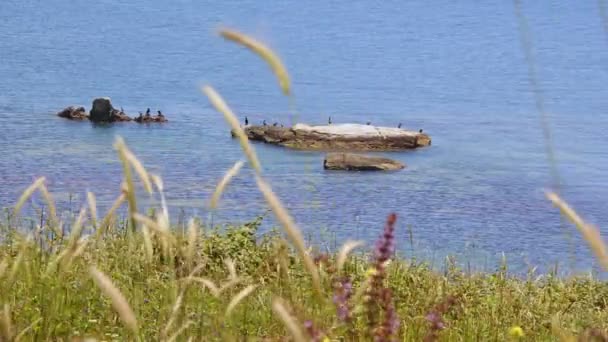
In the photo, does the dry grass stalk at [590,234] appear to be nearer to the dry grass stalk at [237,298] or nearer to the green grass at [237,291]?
the green grass at [237,291]

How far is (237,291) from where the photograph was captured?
6.50m

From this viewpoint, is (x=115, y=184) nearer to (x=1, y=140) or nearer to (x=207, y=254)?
(x=1, y=140)

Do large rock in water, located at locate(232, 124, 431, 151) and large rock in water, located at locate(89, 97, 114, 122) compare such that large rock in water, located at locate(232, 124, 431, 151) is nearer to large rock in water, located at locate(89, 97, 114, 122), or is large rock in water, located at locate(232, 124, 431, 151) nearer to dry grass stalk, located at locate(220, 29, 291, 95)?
large rock in water, located at locate(89, 97, 114, 122)

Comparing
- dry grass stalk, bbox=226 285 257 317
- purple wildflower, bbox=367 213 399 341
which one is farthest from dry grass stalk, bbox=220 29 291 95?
dry grass stalk, bbox=226 285 257 317

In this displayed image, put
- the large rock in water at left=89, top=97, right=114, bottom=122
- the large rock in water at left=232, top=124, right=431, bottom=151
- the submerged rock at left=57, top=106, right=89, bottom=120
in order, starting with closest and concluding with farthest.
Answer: the large rock in water at left=232, top=124, right=431, bottom=151
the large rock in water at left=89, top=97, right=114, bottom=122
the submerged rock at left=57, top=106, right=89, bottom=120

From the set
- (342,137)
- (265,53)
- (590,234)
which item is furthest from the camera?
(342,137)

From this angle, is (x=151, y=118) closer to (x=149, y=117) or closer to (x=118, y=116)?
(x=149, y=117)

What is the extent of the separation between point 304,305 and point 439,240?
12594 millimetres

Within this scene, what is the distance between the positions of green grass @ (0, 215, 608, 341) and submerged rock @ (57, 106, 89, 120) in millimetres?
23765

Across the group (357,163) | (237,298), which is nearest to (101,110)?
(357,163)

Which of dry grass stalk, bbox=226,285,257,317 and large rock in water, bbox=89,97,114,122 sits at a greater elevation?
dry grass stalk, bbox=226,285,257,317

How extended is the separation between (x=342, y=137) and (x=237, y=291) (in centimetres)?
2456

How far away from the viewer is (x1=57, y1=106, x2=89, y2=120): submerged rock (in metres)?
32.2

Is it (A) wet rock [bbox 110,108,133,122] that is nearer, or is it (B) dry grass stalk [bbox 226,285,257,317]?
(B) dry grass stalk [bbox 226,285,257,317]
